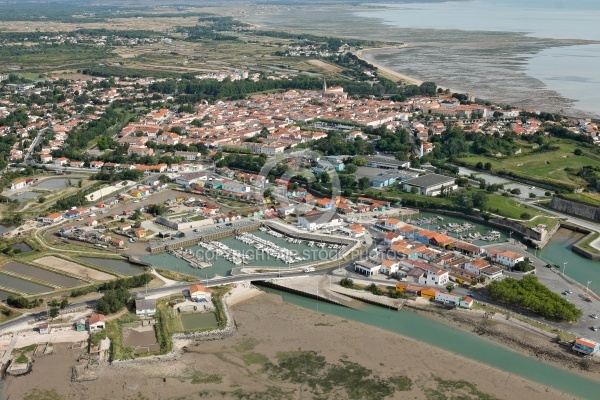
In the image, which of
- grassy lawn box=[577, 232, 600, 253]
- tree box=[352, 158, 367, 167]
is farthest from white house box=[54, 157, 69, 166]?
grassy lawn box=[577, 232, 600, 253]

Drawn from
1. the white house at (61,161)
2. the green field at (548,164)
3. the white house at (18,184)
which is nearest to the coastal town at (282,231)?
the green field at (548,164)

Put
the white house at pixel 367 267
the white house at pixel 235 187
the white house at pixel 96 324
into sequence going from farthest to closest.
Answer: the white house at pixel 235 187
the white house at pixel 367 267
the white house at pixel 96 324

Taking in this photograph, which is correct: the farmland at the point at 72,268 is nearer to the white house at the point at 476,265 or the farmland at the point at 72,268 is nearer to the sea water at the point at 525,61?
the white house at the point at 476,265

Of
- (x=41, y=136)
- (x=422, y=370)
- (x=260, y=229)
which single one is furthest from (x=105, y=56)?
(x=422, y=370)

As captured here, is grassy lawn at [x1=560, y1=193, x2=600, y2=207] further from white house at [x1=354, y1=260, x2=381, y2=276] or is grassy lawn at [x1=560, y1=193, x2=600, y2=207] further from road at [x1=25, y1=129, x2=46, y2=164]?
road at [x1=25, y1=129, x2=46, y2=164]

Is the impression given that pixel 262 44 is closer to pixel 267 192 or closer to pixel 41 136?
pixel 41 136

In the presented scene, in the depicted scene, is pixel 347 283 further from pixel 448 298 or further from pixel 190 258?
pixel 190 258
